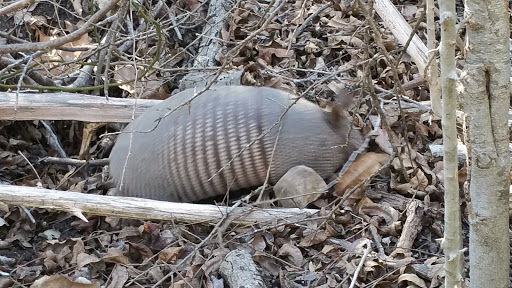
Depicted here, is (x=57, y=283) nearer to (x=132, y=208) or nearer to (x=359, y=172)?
(x=132, y=208)

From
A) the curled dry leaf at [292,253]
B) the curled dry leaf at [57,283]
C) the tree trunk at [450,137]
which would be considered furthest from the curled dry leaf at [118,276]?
the tree trunk at [450,137]

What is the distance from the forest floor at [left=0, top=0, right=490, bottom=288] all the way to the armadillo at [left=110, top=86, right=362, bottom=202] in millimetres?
212

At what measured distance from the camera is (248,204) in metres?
3.93

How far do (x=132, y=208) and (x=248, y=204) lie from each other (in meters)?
0.69

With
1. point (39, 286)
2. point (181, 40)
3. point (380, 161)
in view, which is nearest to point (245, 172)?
point (380, 161)

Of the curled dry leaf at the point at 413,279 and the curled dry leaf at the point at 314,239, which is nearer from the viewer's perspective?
the curled dry leaf at the point at 413,279

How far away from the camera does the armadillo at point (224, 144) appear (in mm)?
4395

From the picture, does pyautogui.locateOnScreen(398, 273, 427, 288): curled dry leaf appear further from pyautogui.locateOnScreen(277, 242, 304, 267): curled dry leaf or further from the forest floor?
pyautogui.locateOnScreen(277, 242, 304, 267): curled dry leaf

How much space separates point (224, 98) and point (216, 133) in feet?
0.84

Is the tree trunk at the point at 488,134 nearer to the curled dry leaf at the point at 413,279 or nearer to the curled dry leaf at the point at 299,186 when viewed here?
the curled dry leaf at the point at 413,279

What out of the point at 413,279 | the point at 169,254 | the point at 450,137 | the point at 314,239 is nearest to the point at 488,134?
the point at 450,137

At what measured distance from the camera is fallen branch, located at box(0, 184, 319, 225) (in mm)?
3688

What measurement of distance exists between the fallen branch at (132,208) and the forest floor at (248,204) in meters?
0.07

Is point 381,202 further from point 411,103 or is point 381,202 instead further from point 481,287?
point 481,287
